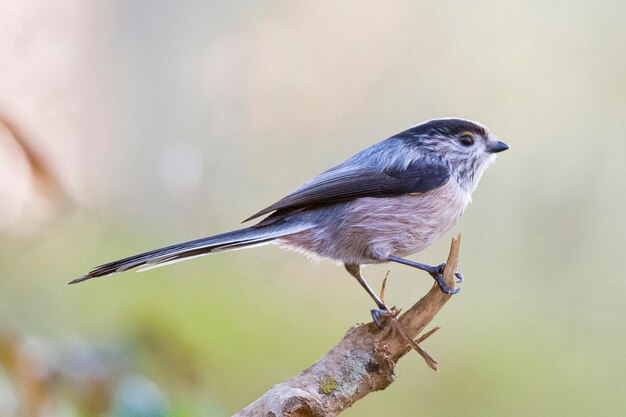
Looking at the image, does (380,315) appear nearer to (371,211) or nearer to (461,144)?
(371,211)

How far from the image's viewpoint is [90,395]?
4.65 feet

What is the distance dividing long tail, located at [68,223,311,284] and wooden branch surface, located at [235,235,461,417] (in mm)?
310

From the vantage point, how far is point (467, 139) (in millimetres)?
1824

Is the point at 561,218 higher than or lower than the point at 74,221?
lower

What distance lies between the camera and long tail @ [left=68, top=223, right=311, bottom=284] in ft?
4.42

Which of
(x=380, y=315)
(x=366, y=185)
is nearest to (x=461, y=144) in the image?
(x=366, y=185)

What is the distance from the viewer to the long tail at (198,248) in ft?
4.42

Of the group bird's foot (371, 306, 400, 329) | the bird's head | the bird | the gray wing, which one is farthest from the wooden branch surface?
the bird's head

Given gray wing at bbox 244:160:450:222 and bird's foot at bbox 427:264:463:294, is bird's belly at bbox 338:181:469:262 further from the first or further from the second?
bird's foot at bbox 427:264:463:294

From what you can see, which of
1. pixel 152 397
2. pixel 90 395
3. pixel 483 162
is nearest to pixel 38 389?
pixel 90 395

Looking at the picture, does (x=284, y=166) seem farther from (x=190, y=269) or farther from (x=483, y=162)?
(x=483, y=162)

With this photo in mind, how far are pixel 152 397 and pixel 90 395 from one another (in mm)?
132

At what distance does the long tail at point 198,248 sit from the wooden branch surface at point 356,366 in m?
0.31

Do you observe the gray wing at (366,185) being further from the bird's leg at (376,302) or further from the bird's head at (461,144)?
the bird's leg at (376,302)
